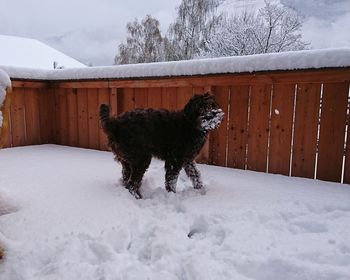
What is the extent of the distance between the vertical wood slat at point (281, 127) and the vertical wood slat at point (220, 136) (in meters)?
0.69

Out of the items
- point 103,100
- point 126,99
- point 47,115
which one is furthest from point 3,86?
point 47,115

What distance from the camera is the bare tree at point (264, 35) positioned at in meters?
15.3

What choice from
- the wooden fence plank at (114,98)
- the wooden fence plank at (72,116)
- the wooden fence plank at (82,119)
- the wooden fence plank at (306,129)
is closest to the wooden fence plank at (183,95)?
the wooden fence plank at (114,98)

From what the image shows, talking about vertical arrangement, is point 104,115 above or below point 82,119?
above

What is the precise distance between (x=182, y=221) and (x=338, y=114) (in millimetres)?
2434

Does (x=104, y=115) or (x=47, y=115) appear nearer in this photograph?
(x=104, y=115)

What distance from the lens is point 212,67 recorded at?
14.3ft

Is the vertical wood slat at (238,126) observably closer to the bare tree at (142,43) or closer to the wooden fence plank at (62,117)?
the wooden fence plank at (62,117)

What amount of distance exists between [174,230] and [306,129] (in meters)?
2.46

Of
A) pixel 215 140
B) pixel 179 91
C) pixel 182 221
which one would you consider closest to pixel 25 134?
pixel 179 91

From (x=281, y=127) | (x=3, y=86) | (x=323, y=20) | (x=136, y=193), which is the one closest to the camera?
(x=3, y=86)

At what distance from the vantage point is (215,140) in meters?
4.71

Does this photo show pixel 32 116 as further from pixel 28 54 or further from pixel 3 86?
pixel 28 54

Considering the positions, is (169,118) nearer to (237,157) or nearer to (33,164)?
(237,157)
